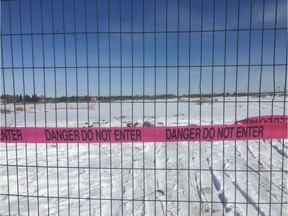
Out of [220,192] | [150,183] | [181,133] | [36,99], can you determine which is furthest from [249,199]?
[36,99]

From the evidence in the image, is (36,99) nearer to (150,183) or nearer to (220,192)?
(150,183)

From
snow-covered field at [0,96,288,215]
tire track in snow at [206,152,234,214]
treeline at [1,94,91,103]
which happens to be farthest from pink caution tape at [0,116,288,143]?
tire track in snow at [206,152,234,214]

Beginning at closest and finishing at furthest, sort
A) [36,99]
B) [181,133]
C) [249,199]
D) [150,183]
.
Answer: [181,133] → [36,99] → [249,199] → [150,183]

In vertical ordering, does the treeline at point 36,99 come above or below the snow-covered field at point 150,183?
above

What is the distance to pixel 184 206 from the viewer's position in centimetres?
553

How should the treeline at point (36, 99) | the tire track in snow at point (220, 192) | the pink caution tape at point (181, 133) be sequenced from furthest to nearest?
1. the tire track in snow at point (220, 192)
2. the treeline at point (36, 99)
3. the pink caution tape at point (181, 133)

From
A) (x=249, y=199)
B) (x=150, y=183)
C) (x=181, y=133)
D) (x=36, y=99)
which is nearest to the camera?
(x=181, y=133)

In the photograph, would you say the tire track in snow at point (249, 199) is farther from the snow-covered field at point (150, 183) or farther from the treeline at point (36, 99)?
the treeline at point (36, 99)

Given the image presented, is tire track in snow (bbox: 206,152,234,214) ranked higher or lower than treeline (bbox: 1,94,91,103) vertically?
lower

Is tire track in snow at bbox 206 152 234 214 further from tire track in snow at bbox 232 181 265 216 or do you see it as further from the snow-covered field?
tire track in snow at bbox 232 181 265 216

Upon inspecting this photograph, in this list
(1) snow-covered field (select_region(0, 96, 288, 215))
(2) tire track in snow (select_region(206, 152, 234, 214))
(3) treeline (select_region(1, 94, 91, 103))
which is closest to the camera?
(3) treeline (select_region(1, 94, 91, 103))

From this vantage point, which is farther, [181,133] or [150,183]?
[150,183]

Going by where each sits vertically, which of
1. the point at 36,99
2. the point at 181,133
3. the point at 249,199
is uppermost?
the point at 36,99

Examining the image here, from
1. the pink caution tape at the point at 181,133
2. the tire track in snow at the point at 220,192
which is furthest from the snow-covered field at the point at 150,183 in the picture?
the pink caution tape at the point at 181,133
